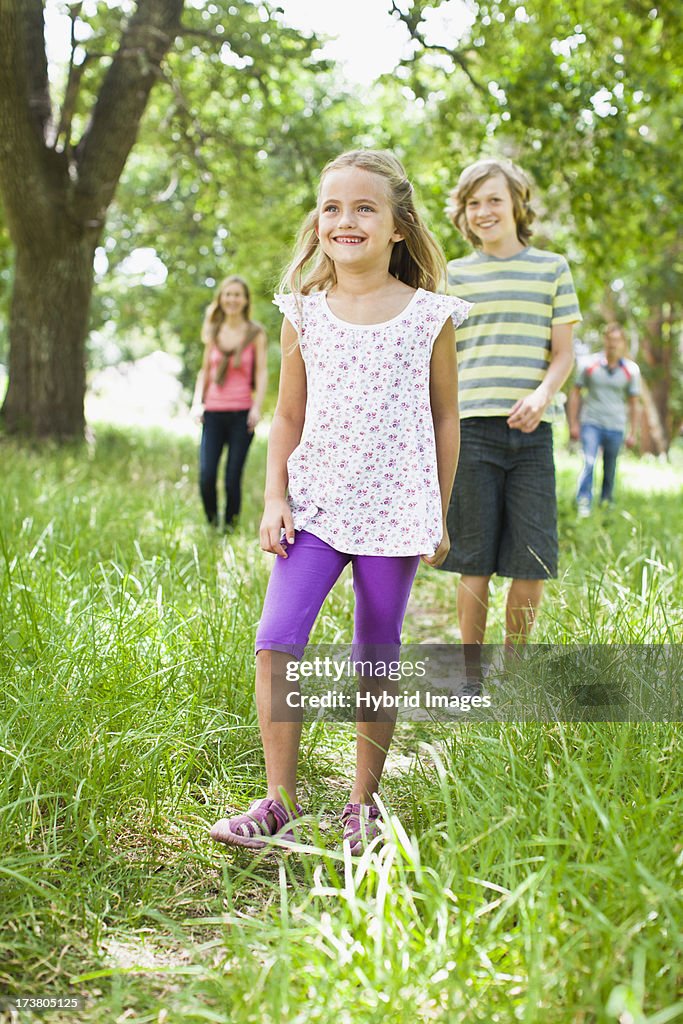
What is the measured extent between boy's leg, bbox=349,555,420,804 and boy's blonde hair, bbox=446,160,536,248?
6.03ft

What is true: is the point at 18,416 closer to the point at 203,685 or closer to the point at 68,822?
the point at 203,685

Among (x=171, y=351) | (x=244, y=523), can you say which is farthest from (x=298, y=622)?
(x=171, y=351)

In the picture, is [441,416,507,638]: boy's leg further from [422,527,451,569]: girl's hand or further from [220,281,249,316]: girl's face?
[220,281,249,316]: girl's face

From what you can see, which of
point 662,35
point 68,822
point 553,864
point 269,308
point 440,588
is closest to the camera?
point 553,864

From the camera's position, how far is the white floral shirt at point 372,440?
2537 millimetres

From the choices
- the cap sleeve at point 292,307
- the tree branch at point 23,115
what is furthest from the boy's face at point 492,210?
the tree branch at point 23,115

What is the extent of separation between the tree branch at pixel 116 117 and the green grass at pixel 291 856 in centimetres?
696

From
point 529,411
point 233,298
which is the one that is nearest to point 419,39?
point 233,298

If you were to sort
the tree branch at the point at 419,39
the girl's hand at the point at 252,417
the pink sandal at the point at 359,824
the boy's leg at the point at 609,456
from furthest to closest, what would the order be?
the boy's leg at the point at 609,456, the girl's hand at the point at 252,417, the tree branch at the point at 419,39, the pink sandal at the point at 359,824

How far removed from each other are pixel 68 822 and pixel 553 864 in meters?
1.22

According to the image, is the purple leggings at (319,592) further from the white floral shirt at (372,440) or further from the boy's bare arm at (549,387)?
the boy's bare arm at (549,387)

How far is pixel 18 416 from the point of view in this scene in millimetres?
10297

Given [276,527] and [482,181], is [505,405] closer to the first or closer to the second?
[482,181]

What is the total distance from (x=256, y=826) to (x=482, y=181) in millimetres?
2551
